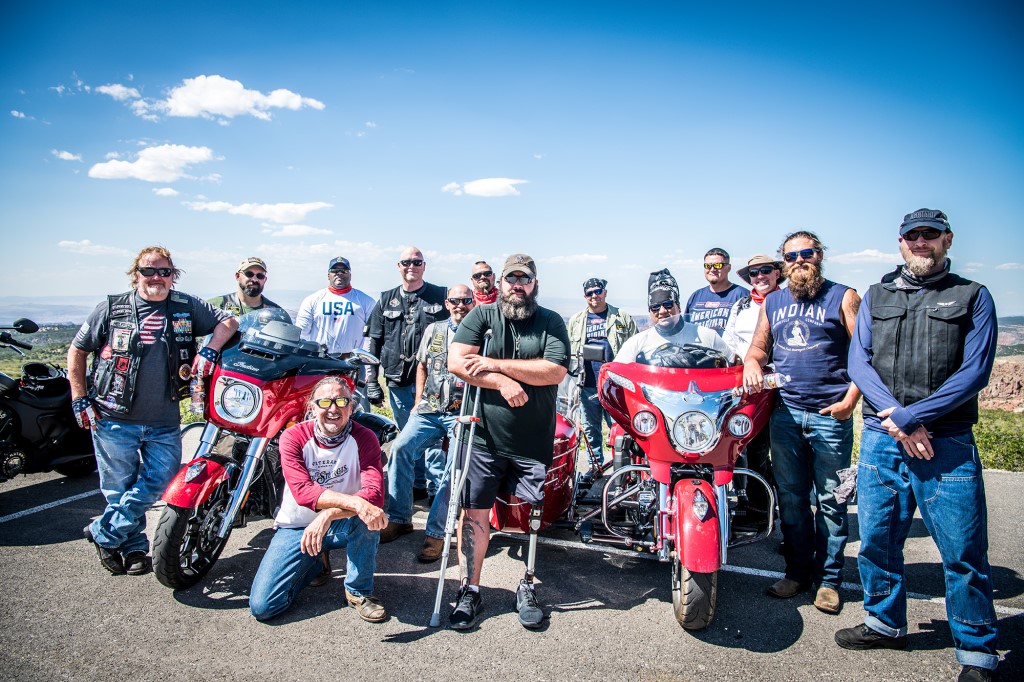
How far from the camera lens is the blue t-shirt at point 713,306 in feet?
19.7

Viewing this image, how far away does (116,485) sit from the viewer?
13.1 ft

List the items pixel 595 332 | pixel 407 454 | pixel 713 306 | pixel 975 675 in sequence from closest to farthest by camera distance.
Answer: pixel 975 675 → pixel 407 454 → pixel 713 306 → pixel 595 332

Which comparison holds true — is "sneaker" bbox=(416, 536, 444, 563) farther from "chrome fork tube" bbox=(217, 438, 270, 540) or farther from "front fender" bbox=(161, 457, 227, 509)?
"front fender" bbox=(161, 457, 227, 509)

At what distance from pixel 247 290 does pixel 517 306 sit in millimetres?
3569

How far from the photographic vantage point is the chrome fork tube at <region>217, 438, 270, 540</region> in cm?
365

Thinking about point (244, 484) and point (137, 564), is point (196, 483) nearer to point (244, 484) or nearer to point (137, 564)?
point (244, 484)

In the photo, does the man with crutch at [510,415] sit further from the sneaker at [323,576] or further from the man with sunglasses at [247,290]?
the man with sunglasses at [247,290]

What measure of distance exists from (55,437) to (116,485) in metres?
2.28

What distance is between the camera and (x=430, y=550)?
424 cm

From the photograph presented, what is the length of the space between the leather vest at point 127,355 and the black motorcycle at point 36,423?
5.50 feet

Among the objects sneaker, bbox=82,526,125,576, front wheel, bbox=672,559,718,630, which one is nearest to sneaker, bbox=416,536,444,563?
front wheel, bbox=672,559,718,630

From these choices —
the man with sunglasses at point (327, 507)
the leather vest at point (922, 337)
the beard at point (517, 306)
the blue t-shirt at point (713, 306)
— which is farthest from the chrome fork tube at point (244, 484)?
the blue t-shirt at point (713, 306)

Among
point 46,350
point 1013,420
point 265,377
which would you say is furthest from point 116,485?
point 1013,420

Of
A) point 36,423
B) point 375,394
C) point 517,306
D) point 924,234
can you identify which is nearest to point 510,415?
point 517,306
